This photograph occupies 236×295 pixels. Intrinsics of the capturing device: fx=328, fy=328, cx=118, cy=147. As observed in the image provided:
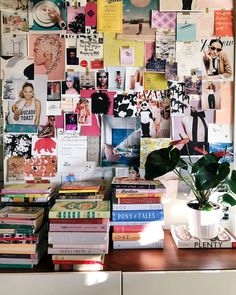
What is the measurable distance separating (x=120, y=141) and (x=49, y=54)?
1.68ft

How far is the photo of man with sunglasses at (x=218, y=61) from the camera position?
4.95ft

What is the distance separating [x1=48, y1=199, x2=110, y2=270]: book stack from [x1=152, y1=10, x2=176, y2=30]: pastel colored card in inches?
34.0

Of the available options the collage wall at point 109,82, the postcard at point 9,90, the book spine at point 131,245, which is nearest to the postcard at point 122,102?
the collage wall at point 109,82

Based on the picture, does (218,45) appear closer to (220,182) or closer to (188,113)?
(188,113)

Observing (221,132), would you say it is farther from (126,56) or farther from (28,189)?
(28,189)

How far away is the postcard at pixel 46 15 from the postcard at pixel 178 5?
452 millimetres

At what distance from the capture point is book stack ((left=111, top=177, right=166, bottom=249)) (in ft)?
4.42

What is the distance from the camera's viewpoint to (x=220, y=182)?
132 cm

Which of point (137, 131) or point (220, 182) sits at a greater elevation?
point (137, 131)

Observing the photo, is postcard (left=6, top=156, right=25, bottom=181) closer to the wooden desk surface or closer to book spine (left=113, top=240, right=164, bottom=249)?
the wooden desk surface

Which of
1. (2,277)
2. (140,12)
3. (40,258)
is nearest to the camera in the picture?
(2,277)

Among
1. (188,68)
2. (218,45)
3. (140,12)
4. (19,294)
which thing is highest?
(140,12)

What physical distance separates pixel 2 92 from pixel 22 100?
0.10 meters

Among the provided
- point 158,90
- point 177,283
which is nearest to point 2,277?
point 177,283
